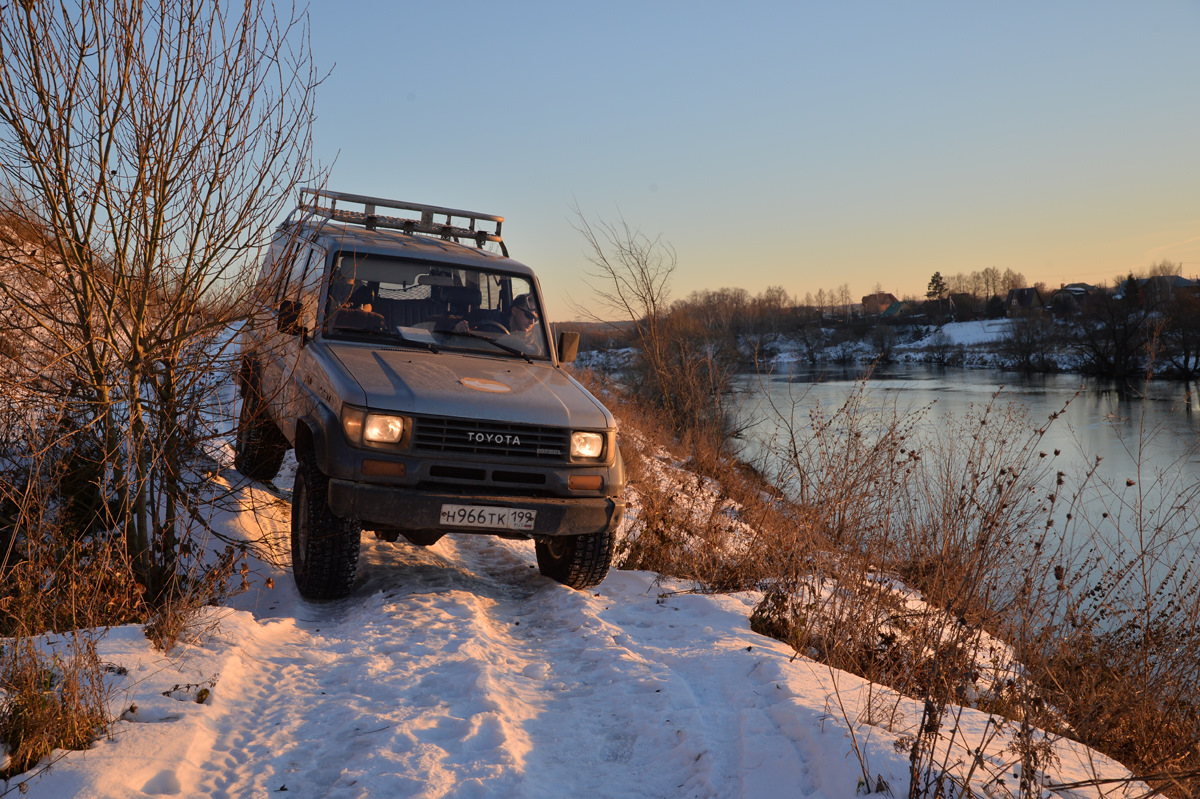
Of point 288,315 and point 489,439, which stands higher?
point 288,315

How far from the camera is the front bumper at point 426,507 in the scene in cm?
434

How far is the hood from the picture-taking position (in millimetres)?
4395

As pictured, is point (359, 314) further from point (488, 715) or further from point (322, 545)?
point (488, 715)

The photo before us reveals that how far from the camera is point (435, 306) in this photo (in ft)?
18.2

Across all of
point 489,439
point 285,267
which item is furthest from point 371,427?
point 285,267

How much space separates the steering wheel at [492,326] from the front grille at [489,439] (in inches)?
50.6

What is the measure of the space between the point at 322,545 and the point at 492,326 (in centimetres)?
190

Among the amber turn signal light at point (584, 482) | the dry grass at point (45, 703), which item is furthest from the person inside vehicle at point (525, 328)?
the dry grass at point (45, 703)

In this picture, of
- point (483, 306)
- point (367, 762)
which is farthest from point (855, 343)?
point (367, 762)

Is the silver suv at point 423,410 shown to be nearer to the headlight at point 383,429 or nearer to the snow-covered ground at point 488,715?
the headlight at point 383,429

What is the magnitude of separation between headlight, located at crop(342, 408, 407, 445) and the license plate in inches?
19.2

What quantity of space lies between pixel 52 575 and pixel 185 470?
0.85 m

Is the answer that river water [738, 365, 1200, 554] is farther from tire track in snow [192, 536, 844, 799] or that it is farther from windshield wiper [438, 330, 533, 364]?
tire track in snow [192, 536, 844, 799]

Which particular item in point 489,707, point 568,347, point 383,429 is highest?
point 568,347
